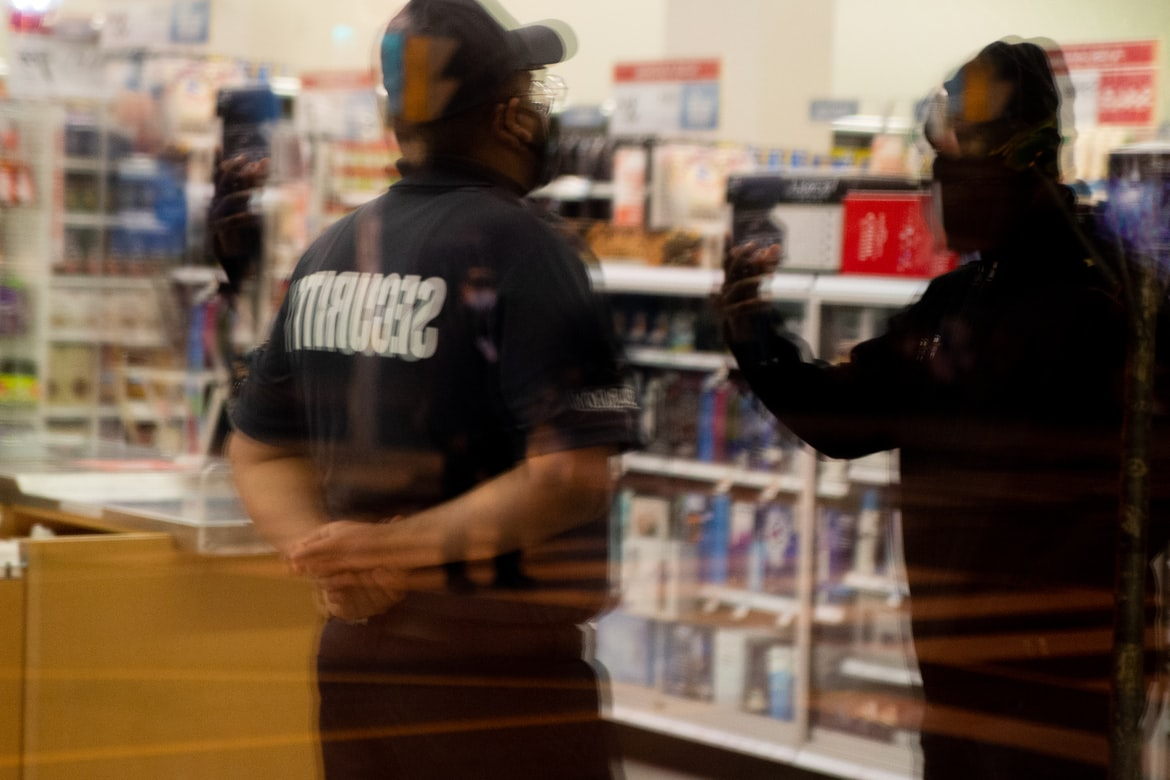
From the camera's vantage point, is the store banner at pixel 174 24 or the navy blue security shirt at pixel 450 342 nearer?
the navy blue security shirt at pixel 450 342

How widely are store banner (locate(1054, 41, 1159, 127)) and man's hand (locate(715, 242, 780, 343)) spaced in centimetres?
179

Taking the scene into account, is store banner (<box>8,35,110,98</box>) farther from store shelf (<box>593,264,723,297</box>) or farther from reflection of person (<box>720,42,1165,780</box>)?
reflection of person (<box>720,42,1165,780</box>)

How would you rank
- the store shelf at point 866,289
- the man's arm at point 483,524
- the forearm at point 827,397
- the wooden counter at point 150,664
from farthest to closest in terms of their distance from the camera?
1. the store shelf at point 866,289
2. the wooden counter at point 150,664
3. the forearm at point 827,397
4. the man's arm at point 483,524

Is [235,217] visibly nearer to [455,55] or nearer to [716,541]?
[716,541]

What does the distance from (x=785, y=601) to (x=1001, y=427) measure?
1894mm

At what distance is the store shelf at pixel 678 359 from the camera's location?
3.45 meters

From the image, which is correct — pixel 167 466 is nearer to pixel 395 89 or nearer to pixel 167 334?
pixel 395 89

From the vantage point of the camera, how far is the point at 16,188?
15.4ft

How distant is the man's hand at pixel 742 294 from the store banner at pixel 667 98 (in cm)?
238

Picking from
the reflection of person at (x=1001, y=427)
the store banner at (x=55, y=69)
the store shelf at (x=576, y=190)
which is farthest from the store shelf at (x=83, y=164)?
the reflection of person at (x=1001, y=427)

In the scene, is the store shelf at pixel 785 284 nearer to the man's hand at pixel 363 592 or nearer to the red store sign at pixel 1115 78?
the red store sign at pixel 1115 78

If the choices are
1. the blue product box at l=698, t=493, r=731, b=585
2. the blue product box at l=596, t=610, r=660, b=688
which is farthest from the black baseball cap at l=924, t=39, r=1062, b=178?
the blue product box at l=596, t=610, r=660, b=688

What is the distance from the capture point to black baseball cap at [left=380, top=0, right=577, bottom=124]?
1.37 m

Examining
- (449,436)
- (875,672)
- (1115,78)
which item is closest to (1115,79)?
(1115,78)
